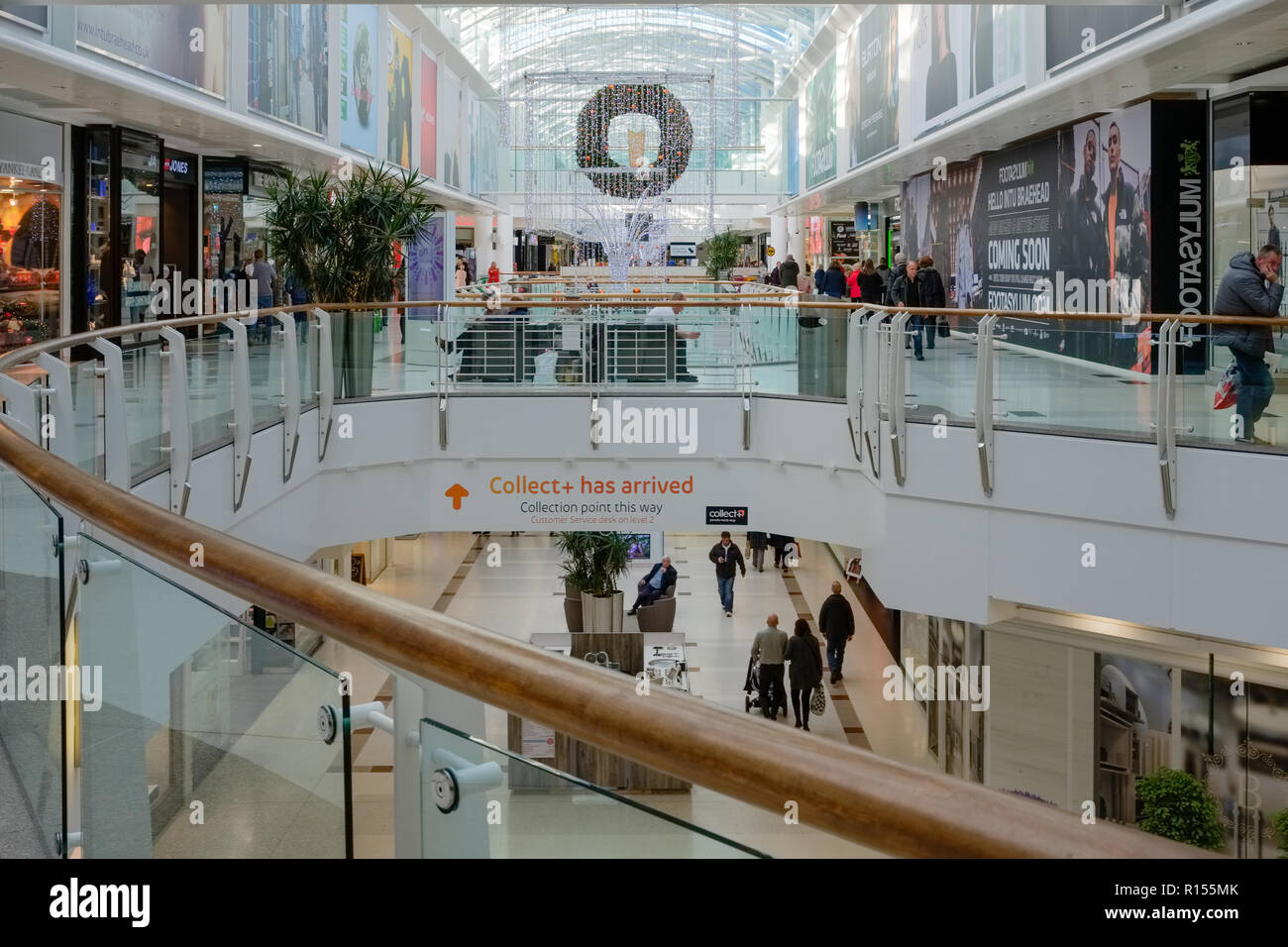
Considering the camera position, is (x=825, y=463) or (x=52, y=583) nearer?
(x=52, y=583)

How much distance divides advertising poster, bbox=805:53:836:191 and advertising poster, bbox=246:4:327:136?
54.3 feet

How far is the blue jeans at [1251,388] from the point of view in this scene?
354 inches

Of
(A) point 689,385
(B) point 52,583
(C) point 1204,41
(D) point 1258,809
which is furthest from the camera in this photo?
(A) point 689,385

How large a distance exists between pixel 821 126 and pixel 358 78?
17052mm

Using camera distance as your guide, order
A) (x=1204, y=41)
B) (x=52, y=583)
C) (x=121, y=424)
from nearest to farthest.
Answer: (x=52, y=583) → (x=121, y=424) → (x=1204, y=41)

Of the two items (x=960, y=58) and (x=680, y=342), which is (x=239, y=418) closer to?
(x=680, y=342)

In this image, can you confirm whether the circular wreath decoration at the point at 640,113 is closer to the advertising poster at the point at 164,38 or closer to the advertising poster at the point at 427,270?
the advertising poster at the point at 427,270

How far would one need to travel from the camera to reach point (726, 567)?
21.5 metres

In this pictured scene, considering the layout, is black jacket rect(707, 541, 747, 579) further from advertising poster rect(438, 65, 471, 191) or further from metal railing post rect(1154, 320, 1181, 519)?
advertising poster rect(438, 65, 471, 191)

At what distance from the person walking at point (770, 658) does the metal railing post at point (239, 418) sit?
6.94 meters

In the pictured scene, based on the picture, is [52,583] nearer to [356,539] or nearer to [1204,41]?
[356,539]

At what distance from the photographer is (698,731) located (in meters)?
1.17

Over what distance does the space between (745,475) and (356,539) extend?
400 cm
